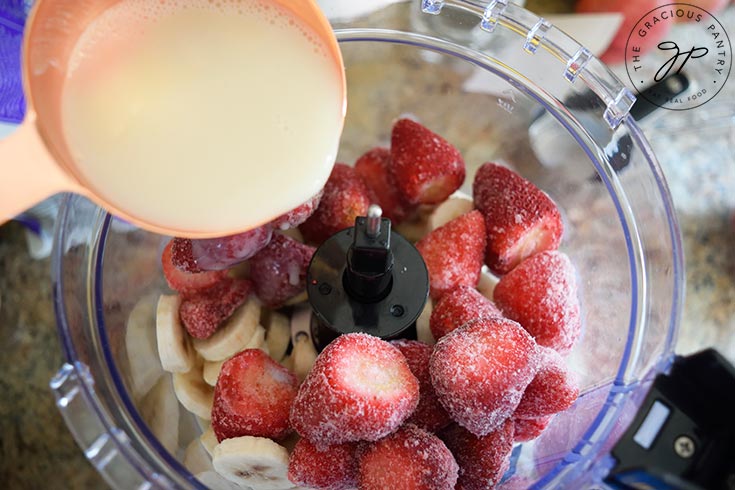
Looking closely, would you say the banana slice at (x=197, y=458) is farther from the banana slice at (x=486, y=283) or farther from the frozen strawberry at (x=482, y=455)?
the banana slice at (x=486, y=283)

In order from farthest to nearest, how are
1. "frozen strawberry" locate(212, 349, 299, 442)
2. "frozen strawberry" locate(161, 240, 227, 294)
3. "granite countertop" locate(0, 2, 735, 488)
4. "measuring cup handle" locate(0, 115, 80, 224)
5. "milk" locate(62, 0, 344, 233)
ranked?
1. "granite countertop" locate(0, 2, 735, 488)
2. "frozen strawberry" locate(161, 240, 227, 294)
3. "frozen strawberry" locate(212, 349, 299, 442)
4. "milk" locate(62, 0, 344, 233)
5. "measuring cup handle" locate(0, 115, 80, 224)

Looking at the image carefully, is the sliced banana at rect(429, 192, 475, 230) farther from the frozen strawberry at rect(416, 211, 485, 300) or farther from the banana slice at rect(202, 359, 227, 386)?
the banana slice at rect(202, 359, 227, 386)

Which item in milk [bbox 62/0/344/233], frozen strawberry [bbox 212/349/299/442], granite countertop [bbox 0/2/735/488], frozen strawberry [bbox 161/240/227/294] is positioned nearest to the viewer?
milk [bbox 62/0/344/233]

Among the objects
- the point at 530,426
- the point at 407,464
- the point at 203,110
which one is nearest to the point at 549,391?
the point at 530,426

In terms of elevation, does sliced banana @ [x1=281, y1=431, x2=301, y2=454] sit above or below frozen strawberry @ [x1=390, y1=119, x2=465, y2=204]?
below

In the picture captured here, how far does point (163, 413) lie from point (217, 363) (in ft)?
0.34

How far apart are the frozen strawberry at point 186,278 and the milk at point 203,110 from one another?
208mm

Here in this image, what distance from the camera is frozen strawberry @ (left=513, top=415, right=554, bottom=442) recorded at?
3.10 feet

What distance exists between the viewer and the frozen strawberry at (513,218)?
1031 mm

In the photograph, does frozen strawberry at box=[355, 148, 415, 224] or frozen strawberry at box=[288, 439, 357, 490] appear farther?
frozen strawberry at box=[355, 148, 415, 224]

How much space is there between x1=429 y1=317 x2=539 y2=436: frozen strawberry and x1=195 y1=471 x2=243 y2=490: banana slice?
1.07 ft

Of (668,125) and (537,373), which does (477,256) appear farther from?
(668,125)

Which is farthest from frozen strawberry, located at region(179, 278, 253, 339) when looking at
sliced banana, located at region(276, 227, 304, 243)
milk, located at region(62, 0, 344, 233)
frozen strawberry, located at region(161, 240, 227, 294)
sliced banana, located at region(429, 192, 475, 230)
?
sliced banana, located at region(429, 192, 475, 230)

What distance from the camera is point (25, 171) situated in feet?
2.19
